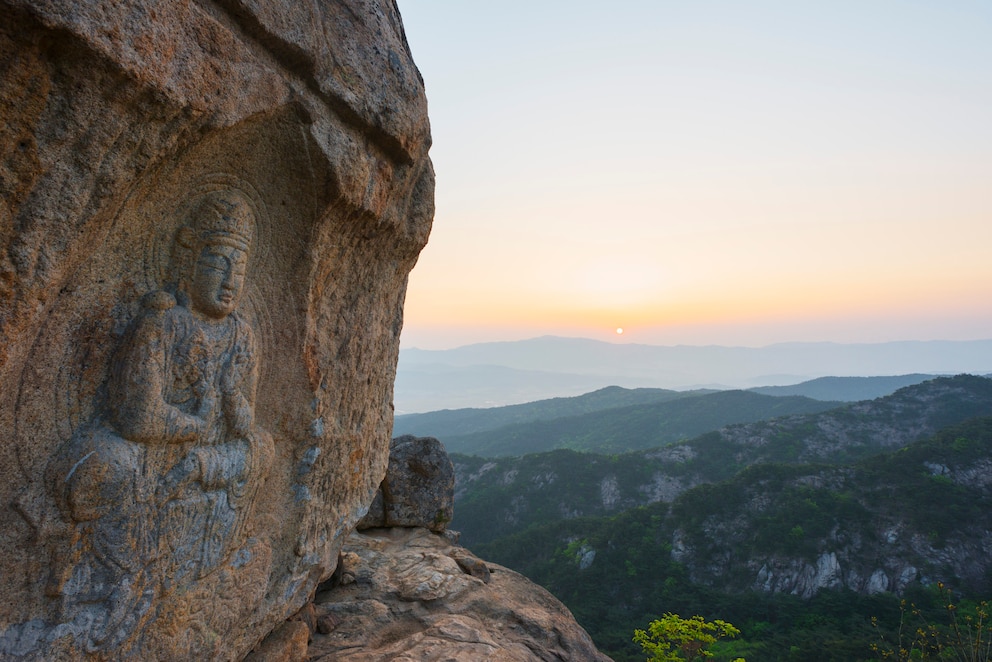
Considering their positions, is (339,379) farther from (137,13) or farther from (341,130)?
(137,13)

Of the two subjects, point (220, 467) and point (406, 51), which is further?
point (406, 51)

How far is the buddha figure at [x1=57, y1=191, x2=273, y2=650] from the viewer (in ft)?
12.1

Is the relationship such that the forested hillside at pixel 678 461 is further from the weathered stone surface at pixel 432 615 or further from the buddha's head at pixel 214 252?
the buddha's head at pixel 214 252

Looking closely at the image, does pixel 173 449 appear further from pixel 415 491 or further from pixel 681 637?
pixel 681 637

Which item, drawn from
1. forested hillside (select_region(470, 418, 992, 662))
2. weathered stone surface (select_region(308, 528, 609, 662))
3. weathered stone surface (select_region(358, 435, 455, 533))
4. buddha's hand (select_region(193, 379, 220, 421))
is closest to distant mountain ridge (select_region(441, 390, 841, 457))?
forested hillside (select_region(470, 418, 992, 662))

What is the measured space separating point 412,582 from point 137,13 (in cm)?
653

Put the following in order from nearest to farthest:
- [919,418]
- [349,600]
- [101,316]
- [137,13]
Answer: [137,13], [101,316], [349,600], [919,418]

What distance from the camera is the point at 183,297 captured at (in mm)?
4164

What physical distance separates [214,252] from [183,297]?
1.30 feet

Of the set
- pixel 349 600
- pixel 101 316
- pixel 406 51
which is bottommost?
pixel 349 600

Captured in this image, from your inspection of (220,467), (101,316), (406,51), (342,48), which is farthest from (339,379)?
(406,51)

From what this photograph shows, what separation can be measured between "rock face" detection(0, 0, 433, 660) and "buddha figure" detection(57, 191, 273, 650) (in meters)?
0.02

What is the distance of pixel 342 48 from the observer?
15.1 feet

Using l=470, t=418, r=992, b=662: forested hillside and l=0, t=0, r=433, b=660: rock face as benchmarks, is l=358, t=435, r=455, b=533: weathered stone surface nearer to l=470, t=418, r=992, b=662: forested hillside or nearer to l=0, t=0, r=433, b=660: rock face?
l=0, t=0, r=433, b=660: rock face
